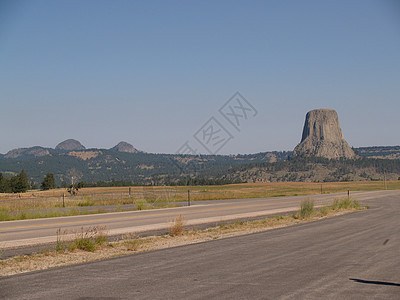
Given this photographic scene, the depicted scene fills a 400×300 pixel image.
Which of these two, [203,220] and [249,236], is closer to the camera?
[249,236]

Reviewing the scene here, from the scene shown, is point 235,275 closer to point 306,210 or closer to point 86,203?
point 306,210

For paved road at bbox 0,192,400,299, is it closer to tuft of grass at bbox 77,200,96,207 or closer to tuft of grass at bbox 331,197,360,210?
tuft of grass at bbox 331,197,360,210

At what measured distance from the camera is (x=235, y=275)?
9633 millimetres

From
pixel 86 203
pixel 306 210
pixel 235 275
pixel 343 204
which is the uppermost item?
pixel 235 275

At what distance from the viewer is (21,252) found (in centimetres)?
1420

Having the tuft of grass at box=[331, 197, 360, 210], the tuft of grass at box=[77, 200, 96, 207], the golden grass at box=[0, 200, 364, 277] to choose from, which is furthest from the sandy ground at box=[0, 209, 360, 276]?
the tuft of grass at box=[77, 200, 96, 207]

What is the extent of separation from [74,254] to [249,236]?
22.4ft

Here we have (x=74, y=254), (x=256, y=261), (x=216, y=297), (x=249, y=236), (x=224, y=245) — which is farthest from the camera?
(x=249, y=236)

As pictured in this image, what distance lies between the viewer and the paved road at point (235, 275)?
8039 millimetres

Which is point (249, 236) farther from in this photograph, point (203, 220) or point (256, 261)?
point (203, 220)

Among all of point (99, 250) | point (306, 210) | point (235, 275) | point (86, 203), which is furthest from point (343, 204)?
point (235, 275)

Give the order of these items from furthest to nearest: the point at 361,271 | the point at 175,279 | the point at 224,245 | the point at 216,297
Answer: the point at 224,245, the point at 361,271, the point at 175,279, the point at 216,297

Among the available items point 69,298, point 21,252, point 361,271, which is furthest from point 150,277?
point 21,252

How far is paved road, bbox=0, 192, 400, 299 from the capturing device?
316 inches
